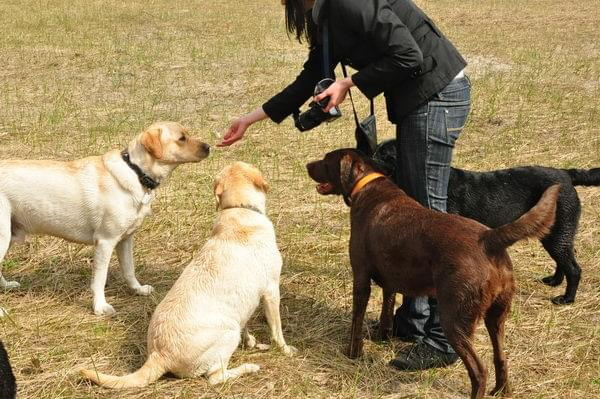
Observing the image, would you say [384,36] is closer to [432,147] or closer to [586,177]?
[432,147]

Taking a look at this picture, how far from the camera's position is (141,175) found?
4961 mm

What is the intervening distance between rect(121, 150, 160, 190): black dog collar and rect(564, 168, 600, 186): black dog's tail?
3.27 metres

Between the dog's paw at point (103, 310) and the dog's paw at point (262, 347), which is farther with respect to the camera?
the dog's paw at point (103, 310)

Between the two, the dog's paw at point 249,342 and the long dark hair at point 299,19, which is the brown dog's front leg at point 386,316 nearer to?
the dog's paw at point 249,342

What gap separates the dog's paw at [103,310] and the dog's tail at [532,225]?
2.92 metres

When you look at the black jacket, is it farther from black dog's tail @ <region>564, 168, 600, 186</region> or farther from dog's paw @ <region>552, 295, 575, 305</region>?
dog's paw @ <region>552, 295, 575, 305</region>

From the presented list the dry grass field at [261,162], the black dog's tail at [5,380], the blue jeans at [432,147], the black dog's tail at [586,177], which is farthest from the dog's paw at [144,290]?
the black dog's tail at [586,177]

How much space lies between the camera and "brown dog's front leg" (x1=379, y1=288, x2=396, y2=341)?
4422mm

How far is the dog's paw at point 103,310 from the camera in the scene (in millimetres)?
4906

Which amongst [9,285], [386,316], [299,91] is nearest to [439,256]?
[386,316]

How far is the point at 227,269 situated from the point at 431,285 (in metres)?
1.24

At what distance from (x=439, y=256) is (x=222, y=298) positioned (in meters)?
1.32

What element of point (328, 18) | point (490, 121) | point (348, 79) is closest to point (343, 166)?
point (348, 79)

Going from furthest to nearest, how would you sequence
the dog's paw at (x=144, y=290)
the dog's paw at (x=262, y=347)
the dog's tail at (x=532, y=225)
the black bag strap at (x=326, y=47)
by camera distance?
1. the dog's paw at (x=144, y=290)
2. the dog's paw at (x=262, y=347)
3. the black bag strap at (x=326, y=47)
4. the dog's tail at (x=532, y=225)
